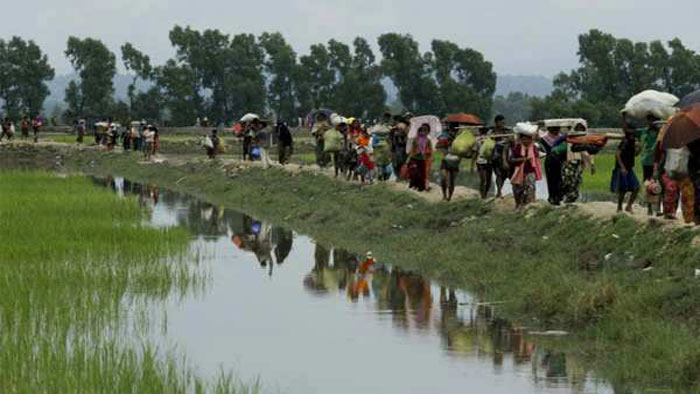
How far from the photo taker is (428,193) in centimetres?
2078

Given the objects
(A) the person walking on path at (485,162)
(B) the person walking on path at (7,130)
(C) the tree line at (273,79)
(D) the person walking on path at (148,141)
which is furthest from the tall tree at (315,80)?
(A) the person walking on path at (485,162)

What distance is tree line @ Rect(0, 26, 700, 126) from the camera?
6738cm

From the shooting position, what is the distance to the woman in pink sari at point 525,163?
16.0m

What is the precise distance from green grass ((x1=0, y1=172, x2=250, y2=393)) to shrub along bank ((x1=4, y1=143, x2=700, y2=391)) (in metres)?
2.88

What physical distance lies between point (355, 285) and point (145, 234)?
4797 millimetres

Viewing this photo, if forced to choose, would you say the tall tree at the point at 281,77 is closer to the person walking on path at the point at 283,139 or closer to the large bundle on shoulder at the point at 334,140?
the person walking on path at the point at 283,139

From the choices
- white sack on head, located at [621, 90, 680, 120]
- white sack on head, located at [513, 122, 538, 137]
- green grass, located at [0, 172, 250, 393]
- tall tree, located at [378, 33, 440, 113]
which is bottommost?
green grass, located at [0, 172, 250, 393]

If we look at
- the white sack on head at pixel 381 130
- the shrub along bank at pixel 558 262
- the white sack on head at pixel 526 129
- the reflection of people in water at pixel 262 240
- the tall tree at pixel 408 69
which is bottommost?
the reflection of people in water at pixel 262 240

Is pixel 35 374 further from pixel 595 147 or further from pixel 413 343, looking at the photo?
pixel 595 147

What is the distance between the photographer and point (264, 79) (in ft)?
236

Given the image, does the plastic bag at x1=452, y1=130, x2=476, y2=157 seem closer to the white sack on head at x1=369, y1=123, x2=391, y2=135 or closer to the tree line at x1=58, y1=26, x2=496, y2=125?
the white sack on head at x1=369, y1=123, x2=391, y2=135

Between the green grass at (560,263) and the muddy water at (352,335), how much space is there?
0.37 meters

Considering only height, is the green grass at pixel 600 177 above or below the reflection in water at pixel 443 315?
above

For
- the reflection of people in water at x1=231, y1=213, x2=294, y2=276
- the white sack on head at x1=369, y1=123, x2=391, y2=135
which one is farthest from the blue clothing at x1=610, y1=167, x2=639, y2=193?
the white sack on head at x1=369, y1=123, x2=391, y2=135
